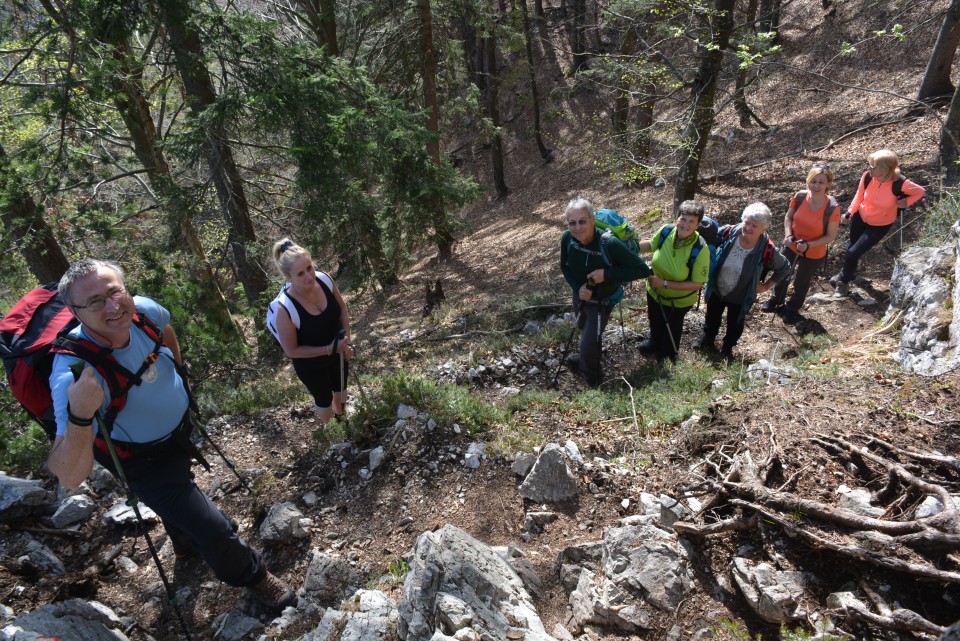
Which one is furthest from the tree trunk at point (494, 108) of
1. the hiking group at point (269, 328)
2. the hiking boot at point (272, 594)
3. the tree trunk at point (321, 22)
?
the hiking boot at point (272, 594)

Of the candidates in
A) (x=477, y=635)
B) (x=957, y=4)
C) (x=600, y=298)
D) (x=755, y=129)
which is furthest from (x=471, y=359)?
(x=755, y=129)

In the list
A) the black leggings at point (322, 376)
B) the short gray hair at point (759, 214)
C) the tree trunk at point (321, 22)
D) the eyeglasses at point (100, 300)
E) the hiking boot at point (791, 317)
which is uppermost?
the tree trunk at point (321, 22)

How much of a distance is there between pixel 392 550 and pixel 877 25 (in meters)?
21.0

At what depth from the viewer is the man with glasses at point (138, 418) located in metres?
2.61

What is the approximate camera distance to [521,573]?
310cm

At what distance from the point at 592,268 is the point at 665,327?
1.47 m

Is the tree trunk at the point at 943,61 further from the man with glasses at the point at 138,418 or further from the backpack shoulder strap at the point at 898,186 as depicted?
the man with glasses at the point at 138,418

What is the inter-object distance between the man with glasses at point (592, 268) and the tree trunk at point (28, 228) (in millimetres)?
6917

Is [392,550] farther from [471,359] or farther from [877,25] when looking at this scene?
[877,25]

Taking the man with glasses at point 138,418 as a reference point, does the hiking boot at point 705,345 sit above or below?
below

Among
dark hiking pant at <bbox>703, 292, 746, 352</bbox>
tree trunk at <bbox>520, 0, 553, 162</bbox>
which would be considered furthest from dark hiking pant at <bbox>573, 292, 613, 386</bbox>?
tree trunk at <bbox>520, 0, 553, 162</bbox>

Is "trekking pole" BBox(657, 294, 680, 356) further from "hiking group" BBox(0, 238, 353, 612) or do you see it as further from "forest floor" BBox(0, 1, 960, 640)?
"hiking group" BBox(0, 238, 353, 612)

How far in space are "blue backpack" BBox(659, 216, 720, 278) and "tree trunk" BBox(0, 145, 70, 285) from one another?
25.9ft

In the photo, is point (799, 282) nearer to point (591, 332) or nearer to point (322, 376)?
point (591, 332)
